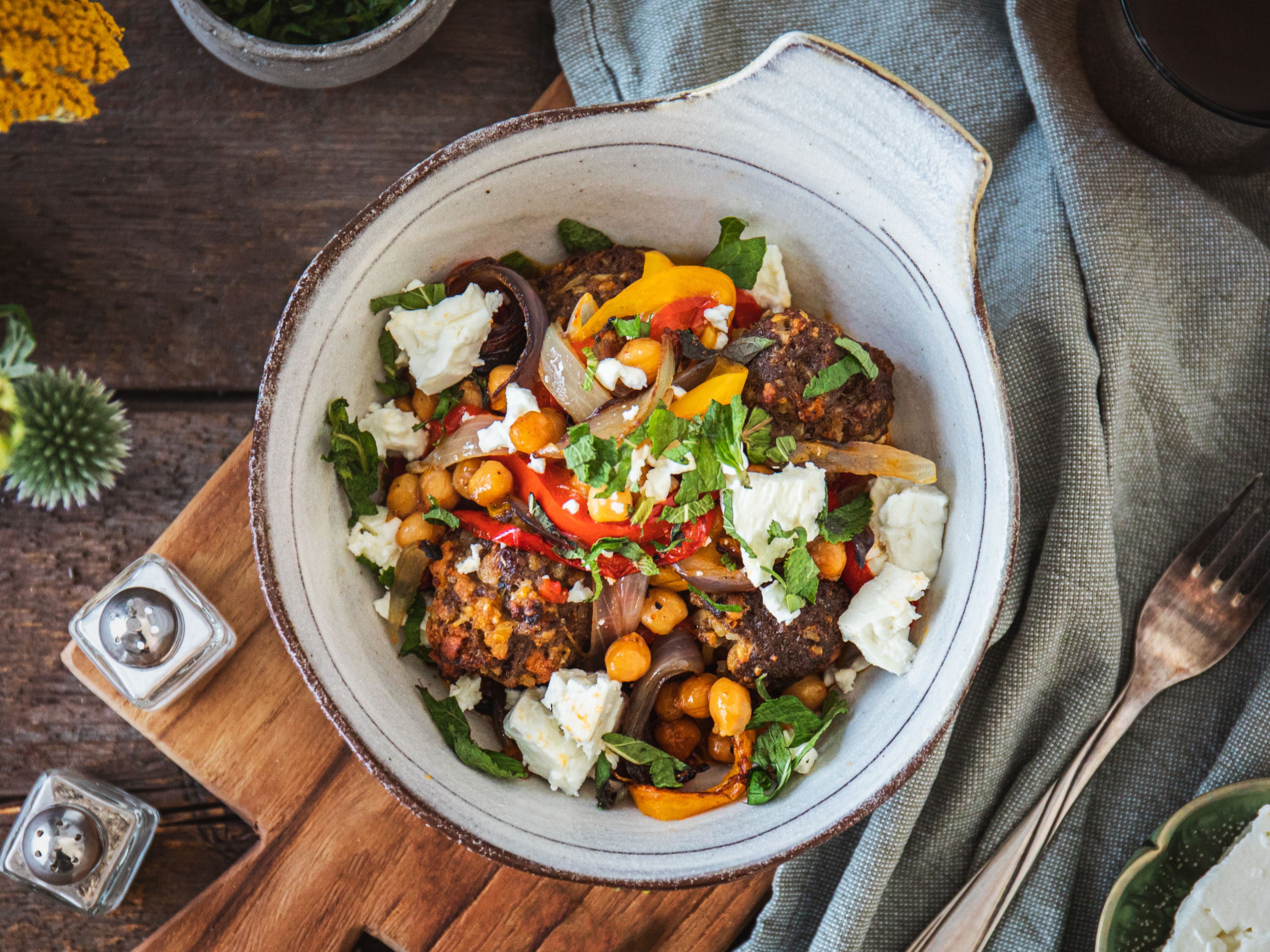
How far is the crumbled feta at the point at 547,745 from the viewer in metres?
2.38

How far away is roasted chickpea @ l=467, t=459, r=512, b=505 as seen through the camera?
91.2 inches

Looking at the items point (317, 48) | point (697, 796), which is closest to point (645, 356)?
point (697, 796)

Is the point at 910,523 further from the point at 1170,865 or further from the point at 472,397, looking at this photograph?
the point at 1170,865

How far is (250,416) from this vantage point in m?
3.05

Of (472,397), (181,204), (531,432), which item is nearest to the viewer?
(531,432)

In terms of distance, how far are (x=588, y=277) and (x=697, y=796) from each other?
4.28 ft

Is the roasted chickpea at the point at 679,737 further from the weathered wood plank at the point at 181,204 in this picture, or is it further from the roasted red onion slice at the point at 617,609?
the weathered wood plank at the point at 181,204

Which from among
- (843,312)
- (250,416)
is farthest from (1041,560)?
(250,416)

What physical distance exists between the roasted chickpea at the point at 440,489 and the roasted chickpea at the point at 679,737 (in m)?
0.77

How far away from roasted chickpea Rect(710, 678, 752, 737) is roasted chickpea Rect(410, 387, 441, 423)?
0.97m

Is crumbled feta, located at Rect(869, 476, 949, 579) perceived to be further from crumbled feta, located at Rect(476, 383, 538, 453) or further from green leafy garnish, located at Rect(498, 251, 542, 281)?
green leafy garnish, located at Rect(498, 251, 542, 281)

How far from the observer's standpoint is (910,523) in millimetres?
2441

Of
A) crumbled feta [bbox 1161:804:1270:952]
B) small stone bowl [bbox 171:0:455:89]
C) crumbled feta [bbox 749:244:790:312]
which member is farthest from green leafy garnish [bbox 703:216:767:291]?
crumbled feta [bbox 1161:804:1270:952]

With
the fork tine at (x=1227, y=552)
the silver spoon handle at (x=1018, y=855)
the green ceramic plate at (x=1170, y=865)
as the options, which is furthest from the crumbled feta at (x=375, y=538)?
the fork tine at (x=1227, y=552)
